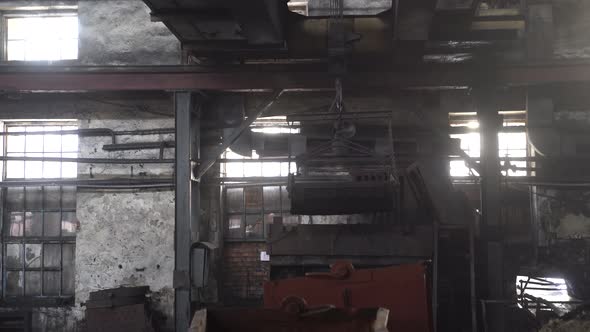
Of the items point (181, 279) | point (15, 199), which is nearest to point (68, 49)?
point (15, 199)

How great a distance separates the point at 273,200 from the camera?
31.8ft

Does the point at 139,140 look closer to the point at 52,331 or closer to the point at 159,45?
the point at 159,45

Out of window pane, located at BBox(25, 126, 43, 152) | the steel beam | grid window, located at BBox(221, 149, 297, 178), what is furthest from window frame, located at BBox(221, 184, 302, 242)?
window pane, located at BBox(25, 126, 43, 152)

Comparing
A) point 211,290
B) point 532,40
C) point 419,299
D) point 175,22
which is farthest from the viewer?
point 211,290

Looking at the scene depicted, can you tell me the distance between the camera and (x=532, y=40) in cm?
845

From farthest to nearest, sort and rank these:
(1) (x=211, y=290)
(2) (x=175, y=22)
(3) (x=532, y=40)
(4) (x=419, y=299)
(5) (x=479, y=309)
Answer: (1) (x=211, y=290), (3) (x=532, y=40), (5) (x=479, y=309), (2) (x=175, y=22), (4) (x=419, y=299)

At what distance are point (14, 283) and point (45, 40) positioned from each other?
4.24 m

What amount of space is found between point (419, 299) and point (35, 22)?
8031mm

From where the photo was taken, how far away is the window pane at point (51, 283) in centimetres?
900

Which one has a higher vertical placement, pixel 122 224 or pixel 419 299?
pixel 122 224

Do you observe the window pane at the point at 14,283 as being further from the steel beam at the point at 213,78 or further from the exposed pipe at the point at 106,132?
the steel beam at the point at 213,78

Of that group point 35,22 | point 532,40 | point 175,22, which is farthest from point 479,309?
point 35,22

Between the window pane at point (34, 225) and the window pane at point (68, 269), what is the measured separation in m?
0.54

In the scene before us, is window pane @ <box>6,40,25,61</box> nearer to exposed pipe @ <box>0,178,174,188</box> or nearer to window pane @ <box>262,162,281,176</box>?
exposed pipe @ <box>0,178,174,188</box>
